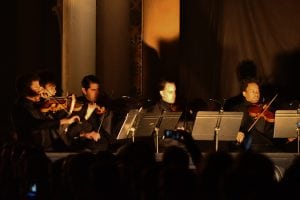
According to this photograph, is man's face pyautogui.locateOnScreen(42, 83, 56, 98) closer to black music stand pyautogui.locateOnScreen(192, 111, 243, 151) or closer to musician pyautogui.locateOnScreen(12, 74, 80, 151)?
musician pyautogui.locateOnScreen(12, 74, 80, 151)

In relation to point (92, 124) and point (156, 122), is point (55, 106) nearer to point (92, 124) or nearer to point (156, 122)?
point (92, 124)

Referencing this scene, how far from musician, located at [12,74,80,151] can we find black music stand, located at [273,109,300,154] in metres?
2.92

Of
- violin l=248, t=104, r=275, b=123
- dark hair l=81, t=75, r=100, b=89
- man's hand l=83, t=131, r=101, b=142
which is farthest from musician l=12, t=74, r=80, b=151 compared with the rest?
violin l=248, t=104, r=275, b=123

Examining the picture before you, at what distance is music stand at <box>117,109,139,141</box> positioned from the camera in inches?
502

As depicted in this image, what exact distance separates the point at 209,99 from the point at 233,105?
5.67 ft

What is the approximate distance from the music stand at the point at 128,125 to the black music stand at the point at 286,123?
2.08m

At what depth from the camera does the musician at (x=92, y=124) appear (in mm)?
13328

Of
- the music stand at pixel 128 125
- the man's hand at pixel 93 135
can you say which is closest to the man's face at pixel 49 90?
the man's hand at pixel 93 135

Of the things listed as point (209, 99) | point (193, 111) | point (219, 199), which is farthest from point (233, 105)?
point (219, 199)

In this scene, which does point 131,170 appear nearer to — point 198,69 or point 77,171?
point 77,171

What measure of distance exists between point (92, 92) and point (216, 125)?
6.60 ft

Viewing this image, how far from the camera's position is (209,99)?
53.2 ft

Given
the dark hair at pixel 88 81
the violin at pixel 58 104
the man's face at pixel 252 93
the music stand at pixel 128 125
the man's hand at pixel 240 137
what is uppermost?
the dark hair at pixel 88 81

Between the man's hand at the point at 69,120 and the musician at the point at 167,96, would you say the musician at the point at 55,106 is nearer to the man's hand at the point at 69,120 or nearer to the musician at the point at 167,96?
the man's hand at the point at 69,120
